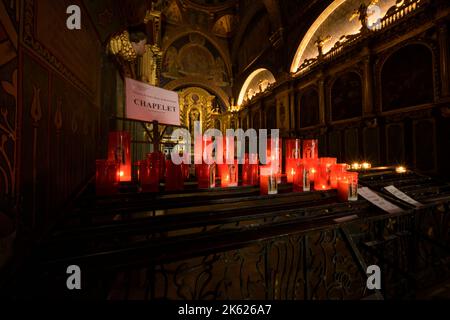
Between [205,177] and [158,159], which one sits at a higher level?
[158,159]

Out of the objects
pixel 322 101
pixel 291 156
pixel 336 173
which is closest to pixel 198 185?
pixel 291 156

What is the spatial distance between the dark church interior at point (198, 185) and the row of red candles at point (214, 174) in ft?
0.04

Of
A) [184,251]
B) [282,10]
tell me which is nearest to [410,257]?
[184,251]

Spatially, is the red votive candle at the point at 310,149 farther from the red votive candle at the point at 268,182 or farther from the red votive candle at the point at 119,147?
the red votive candle at the point at 119,147

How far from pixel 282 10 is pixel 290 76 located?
3.18 metres

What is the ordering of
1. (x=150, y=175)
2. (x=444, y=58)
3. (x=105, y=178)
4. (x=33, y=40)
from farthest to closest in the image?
(x=444, y=58) → (x=150, y=175) → (x=105, y=178) → (x=33, y=40)

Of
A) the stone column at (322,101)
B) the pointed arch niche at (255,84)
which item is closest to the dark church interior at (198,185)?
the stone column at (322,101)

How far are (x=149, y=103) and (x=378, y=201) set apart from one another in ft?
8.49

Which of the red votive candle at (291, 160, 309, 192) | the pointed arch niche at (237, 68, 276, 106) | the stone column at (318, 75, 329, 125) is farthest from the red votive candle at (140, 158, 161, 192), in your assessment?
the pointed arch niche at (237, 68, 276, 106)

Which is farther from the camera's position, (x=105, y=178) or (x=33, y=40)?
(x=105, y=178)

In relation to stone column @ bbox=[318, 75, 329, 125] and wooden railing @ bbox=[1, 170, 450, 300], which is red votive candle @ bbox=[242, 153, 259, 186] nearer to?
wooden railing @ bbox=[1, 170, 450, 300]

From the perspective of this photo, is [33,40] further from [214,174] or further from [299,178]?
[299,178]

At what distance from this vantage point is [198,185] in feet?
6.06

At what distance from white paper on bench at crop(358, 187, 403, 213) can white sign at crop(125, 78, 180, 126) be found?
2244 millimetres
